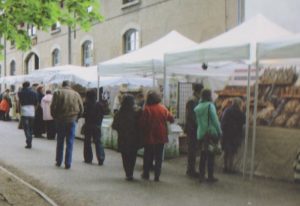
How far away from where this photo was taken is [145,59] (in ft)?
43.7

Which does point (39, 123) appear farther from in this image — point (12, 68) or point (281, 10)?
point (12, 68)

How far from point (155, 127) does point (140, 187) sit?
1116mm

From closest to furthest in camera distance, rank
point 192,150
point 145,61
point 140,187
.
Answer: point 140,187 < point 192,150 < point 145,61

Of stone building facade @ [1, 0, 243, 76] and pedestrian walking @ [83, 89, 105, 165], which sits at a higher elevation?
stone building facade @ [1, 0, 243, 76]

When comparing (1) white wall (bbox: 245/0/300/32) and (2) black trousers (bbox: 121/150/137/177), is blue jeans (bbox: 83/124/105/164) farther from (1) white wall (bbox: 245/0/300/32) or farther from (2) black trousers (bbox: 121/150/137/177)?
(1) white wall (bbox: 245/0/300/32)

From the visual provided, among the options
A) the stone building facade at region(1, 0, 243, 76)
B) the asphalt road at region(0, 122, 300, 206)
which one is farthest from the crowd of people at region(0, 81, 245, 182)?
the stone building facade at region(1, 0, 243, 76)

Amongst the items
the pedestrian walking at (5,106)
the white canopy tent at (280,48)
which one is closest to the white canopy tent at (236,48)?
the white canopy tent at (280,48)

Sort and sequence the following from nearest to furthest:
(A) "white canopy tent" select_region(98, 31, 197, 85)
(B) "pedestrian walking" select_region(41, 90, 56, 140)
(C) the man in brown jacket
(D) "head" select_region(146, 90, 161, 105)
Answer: (D) "head" select_region(146, 90, 161, 105) < (C) the man in brown jacket < (A) "white canopy tent" select_region(98, 31, 197, 85) < (B) "pedestrian walking" select_region(41, 90, 56, 140)

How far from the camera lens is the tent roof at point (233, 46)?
9523 millimetres

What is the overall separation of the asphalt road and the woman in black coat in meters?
0.57

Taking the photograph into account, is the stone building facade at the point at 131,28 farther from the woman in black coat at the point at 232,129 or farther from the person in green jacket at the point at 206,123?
the person in green jacket at the point at 206,123

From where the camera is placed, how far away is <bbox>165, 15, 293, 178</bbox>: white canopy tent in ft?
31.1

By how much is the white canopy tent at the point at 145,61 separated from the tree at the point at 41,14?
3.46 meters

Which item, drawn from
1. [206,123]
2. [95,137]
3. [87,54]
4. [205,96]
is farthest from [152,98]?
[87,54]
